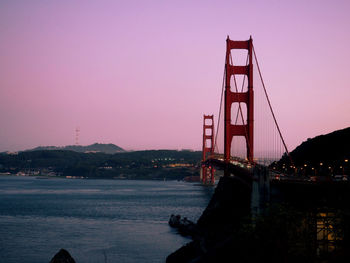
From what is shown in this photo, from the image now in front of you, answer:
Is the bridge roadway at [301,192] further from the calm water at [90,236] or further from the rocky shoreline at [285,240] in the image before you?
the calm water at [90,236]

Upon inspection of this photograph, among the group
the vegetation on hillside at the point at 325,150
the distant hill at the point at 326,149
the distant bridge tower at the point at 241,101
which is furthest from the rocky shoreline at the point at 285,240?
the distant hill at the point at 326,149

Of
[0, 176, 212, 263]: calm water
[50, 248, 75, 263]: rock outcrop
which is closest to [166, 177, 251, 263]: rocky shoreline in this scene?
[0, 176, 212, 263]: calm water

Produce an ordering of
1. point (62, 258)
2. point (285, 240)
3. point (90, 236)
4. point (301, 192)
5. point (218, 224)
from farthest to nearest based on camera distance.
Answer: point (90, 236) < point (218, 224) < point (62, 258) < point (301, 192) < point (285, 240)

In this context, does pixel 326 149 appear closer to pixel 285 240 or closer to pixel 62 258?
pixel 62 258

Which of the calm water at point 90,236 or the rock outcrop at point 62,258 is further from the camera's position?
the calm water at point 90,236

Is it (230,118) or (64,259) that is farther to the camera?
(230,118)

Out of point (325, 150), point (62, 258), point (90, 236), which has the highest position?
Answer: point (325, 150)

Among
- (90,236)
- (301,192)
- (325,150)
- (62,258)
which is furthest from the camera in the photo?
(325,150)

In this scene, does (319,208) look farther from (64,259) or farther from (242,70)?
(242,70)

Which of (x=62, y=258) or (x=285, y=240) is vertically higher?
(x=285, y=240)

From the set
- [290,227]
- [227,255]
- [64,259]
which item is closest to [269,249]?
[290,227]

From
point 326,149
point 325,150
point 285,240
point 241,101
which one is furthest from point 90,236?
point 326,149
